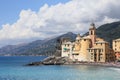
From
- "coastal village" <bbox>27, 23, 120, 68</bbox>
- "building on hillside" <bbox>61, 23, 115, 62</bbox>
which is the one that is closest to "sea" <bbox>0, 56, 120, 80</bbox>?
"coastal village" <bbox>27, 23, 120, 68</bbox>

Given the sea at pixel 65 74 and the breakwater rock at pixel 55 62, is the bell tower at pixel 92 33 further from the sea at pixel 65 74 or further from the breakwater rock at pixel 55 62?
the sea at pixel 65 74

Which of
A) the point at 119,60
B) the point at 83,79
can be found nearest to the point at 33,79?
the point at 83,79

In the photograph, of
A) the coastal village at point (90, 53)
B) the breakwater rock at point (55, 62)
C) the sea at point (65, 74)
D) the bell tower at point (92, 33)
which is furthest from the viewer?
the breakwater rock at point (55, 62)

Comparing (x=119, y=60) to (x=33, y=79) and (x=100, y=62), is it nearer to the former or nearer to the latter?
(x=100, y=62)

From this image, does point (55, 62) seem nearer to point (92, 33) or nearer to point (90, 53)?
point (90, 53)

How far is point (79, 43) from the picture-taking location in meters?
156

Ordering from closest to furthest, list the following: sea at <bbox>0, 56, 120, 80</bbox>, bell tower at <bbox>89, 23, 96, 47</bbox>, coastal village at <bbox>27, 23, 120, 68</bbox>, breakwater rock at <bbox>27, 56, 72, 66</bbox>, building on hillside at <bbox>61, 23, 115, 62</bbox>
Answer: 1. sea at <bbox>0, 56, 120, 80</bbox>
2. coastal village at <bbox>27, 23, 120, 68</bbox>
3. building on hillside at <bbox>61, 23, 115, 62</bbox>
4. bell tower at <bbox>89, 23, 96, 47</bbox>
5. breakwater rock at <bbox>27, 56, 72, 66</bbox>

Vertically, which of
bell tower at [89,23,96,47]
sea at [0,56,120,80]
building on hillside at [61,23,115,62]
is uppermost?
bell tower at [89,23,96,47]

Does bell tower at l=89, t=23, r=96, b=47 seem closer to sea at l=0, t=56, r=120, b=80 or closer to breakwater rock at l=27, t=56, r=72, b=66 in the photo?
breakwater rock at l=27, t=56, r=72, b=66

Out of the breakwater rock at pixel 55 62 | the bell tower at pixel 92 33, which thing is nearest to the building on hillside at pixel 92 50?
the bell tower at pixel 92 33

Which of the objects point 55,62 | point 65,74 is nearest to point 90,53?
point 55,62

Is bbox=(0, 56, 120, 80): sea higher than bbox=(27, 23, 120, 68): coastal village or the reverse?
the reverse

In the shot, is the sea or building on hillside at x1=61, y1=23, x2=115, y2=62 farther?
building on hillside at x1=61, y1=23, x2=115, y2=62

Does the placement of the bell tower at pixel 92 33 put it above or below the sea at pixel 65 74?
above
